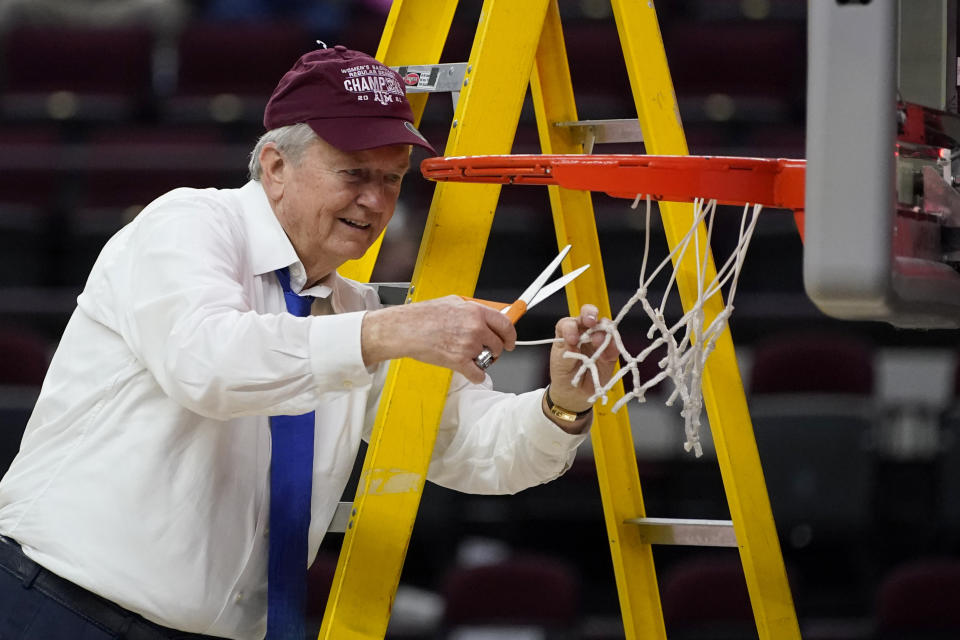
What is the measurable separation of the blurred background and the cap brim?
7.96ft

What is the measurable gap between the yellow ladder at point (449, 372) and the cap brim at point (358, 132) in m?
0.14

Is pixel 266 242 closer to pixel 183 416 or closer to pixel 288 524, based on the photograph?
pixel 183 416

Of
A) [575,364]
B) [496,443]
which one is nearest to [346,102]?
[575,364]

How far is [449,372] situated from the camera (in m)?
2.42

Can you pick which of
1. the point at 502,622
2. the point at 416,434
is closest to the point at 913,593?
the point at 502,622

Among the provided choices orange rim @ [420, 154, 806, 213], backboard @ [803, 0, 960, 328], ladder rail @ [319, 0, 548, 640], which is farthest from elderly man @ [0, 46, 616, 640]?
backboard @ [803, 0, 960, 328]

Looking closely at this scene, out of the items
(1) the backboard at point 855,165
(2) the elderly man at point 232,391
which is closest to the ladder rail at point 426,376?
(2) the elderly man at point 232,391

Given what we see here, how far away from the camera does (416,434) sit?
7.83 ft

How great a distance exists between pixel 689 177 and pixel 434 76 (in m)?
0.77

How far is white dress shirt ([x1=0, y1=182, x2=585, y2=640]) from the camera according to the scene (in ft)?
6.61

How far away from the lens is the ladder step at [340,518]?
244 cm

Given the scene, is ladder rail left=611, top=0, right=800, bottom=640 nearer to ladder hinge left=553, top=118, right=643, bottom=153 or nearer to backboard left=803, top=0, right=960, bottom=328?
ladder hinge left=553, top=118, right=643, bottom=153

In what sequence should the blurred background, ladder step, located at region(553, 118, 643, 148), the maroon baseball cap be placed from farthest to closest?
1. the blurred background
2. ladder step, located at region(553, 118, 643, 148)
3. the maroon baseball cap

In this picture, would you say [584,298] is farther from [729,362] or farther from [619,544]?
[619,544]
